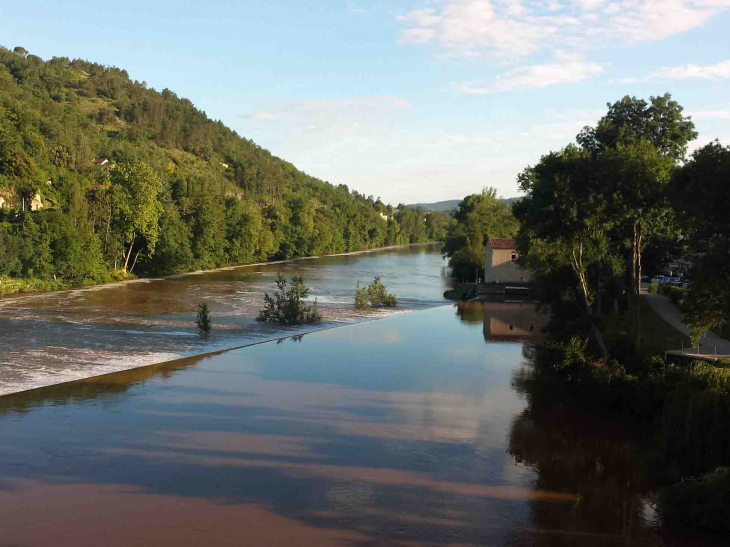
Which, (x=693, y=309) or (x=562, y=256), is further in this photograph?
(x=562, y=256)

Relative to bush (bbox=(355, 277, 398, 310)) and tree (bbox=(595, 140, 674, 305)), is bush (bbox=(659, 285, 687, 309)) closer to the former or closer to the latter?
tree (bbox=(595, 140, 674, 305))

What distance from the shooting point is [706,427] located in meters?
13.0

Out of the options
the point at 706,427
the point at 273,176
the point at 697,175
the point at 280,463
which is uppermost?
the point at 273,176

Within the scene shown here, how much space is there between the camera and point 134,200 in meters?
59.8

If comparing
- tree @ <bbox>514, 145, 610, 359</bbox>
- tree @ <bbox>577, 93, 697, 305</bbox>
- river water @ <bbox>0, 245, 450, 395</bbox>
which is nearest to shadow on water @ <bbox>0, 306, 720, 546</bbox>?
river water @ <bbox>0, 245, 450, 395</bbox>

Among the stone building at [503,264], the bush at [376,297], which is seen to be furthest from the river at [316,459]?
the stone building at [503,264]

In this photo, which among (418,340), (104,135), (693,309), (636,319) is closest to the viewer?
(693,309)

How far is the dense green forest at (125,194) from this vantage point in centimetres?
5181

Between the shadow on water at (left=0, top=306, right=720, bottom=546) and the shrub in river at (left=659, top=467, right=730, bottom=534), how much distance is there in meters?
0.60

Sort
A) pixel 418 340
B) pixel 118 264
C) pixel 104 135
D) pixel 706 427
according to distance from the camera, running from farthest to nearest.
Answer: pixel 104 135 → pixel 118 264 → pixel 418 340 → pixel 706 427

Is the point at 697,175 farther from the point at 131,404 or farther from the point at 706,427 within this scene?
the point at 131,404

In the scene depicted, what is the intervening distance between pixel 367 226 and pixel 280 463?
13287 centimetres

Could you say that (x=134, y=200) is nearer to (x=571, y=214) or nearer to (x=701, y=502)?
(x=571, y=214)

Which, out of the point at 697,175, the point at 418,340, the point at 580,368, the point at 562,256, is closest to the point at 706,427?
the point at 697,175
